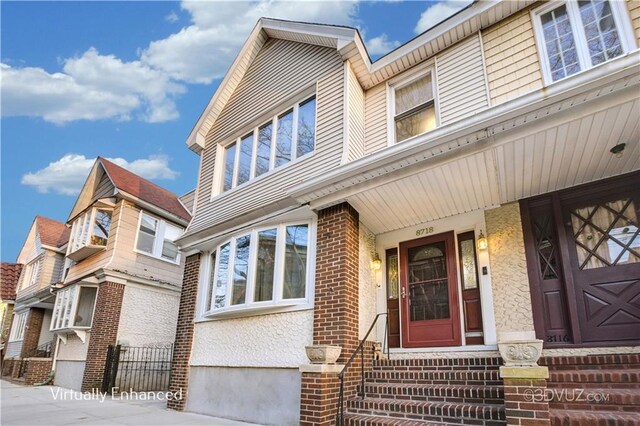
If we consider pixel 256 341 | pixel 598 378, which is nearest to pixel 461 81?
pixel 598 378

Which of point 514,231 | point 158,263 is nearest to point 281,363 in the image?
point 514,231

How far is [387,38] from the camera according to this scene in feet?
78.7

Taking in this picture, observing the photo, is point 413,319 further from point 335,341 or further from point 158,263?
point 158,263

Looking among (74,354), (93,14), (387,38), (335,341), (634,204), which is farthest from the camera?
(387,38)

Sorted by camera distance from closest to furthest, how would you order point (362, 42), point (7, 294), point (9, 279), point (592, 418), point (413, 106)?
point (592, 418)
point (413, 106)
point (362, 42)
point (7, 294)
point (9, 279)

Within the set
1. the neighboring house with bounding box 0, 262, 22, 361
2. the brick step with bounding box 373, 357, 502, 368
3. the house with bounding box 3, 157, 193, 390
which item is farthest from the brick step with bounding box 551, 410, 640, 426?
the neighboring house with bounding box 0, 262, 22, 361

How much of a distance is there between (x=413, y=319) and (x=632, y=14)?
5.23 metres

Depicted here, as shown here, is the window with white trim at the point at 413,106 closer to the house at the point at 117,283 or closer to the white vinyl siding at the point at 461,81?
the white vinyl siding at the point at 461,81

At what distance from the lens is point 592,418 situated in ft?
11.1

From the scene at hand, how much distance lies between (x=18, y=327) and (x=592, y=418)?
21.7 meters

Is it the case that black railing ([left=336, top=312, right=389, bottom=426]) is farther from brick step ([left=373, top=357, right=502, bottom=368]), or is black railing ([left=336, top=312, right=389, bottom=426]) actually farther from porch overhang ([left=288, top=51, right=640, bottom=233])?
porch overhang ([left=288, top=51, right=640, bottom=233])

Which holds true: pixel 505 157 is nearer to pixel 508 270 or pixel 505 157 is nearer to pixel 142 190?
pixel 508 270

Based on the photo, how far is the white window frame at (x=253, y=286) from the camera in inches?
231

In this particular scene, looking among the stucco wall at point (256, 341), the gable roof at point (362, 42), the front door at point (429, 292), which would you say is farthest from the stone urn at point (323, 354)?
the gable roof at point (362, 42)
